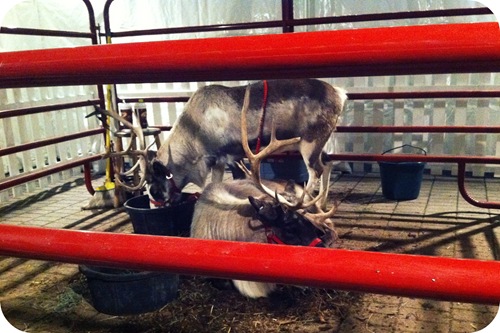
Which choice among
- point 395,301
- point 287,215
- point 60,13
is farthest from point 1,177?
point 395,301

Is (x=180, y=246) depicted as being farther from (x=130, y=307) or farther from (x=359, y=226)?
(x=359, y=226)

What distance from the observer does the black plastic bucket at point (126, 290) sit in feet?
7.61

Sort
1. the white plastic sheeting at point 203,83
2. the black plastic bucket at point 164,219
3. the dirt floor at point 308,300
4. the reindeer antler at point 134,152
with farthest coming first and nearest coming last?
1. the white plastic sheeting at point 203,83
2. the reindeer antler at point 134,152
3. the black plastic bucket at point 164,219
4. the dirt floor at point 308,300

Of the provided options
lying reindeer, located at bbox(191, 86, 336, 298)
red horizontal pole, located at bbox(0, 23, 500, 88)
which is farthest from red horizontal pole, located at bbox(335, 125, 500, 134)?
red horizontal pole, located at bbox(0, 23, 500, 88)

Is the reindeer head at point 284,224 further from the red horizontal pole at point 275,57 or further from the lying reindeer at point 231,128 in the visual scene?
the red horizontal pole at point 275,57

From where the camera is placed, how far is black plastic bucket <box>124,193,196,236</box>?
10.2ft

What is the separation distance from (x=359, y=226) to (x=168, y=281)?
5.27 feet

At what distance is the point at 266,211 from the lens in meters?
2.55

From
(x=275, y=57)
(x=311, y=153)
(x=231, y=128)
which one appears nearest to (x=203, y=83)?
(x=231, y=128)

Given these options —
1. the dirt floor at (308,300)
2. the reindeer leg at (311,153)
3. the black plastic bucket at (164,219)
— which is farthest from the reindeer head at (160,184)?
the reindeer leg at (311,153)

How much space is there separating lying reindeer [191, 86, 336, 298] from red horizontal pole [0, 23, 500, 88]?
5.90 ft

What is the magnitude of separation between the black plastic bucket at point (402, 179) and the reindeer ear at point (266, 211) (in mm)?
1831

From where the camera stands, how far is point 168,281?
8.11ft

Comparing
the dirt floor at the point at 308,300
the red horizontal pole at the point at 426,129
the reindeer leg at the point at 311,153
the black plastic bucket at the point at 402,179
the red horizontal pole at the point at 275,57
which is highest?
the red horizontal pole at the point at 275,57
